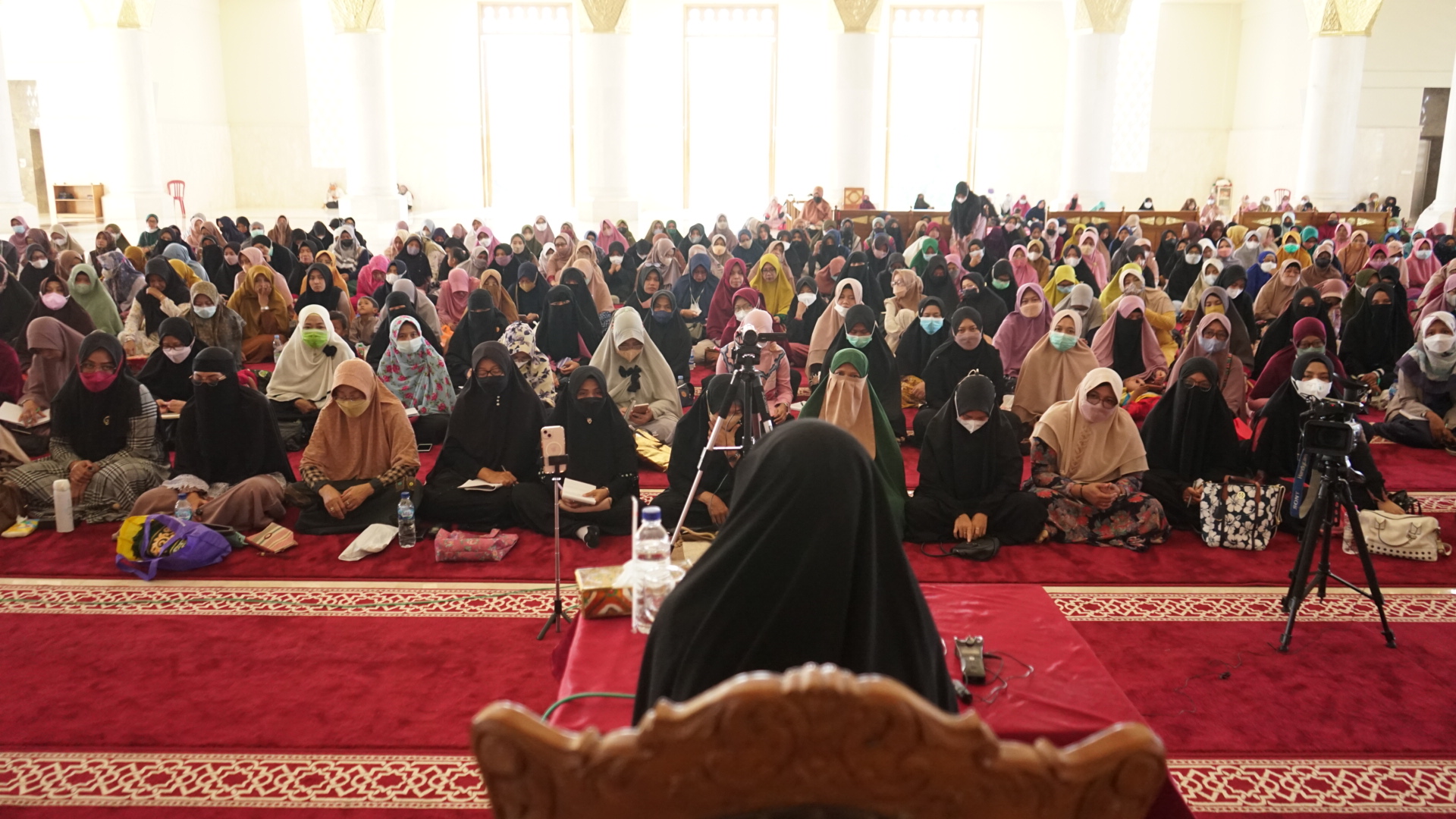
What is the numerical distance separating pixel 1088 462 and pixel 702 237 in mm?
6948

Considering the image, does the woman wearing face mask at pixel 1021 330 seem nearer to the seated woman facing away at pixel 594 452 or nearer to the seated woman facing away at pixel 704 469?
the seated woman facing away at pixel 704 469

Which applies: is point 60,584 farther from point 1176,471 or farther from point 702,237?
point 702,237

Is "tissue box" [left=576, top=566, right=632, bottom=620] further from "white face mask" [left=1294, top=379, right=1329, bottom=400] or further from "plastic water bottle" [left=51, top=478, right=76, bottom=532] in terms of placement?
"white face mask" [left=1294, top=379, right=1329, bottom=400]

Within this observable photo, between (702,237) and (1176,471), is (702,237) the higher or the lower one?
the higher one

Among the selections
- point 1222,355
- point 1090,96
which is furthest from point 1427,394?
point 1090,96

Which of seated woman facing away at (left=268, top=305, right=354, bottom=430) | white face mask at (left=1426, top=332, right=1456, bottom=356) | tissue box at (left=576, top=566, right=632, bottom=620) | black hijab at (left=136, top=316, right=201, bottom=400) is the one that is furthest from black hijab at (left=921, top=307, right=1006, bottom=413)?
black hijab at (left=136, top=316, right=201, bottom=400)

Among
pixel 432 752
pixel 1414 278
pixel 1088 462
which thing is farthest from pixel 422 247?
pixel 1414 278

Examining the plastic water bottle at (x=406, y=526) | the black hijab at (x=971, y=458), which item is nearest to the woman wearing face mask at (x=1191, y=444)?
the black hijab at (x=971, y=458)

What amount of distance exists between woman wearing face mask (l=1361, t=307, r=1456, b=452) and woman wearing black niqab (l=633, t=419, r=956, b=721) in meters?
5.17

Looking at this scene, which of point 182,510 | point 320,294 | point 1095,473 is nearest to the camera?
point 182,510

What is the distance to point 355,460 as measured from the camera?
4.49m

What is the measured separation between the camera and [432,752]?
2721mm

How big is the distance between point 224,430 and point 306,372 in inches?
51.8

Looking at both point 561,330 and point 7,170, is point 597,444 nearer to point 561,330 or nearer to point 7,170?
point 561,330
